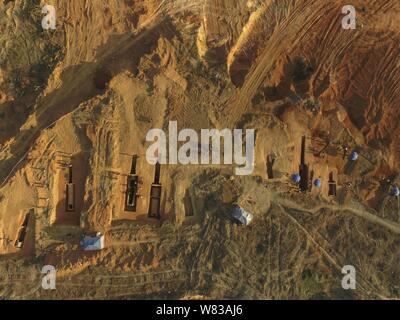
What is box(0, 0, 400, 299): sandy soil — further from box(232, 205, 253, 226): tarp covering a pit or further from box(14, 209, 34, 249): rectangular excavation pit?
box(232, 205, 253, 226): tarp covering a pit

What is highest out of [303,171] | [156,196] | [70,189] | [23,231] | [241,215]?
[303,171]

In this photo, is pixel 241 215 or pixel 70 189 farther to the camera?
pixel 70 189

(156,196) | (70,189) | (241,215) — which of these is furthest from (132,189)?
(241,215)

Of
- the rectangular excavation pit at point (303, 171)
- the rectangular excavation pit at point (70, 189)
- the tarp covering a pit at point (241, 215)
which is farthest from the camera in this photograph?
the rectangular excavation pit at point (303, 171)

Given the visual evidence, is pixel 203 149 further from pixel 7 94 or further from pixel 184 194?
pixel 7 94

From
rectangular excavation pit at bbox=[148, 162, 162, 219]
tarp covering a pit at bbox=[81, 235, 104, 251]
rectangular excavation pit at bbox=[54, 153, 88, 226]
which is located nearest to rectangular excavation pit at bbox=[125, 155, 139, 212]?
rectangular excavation pit at bbox=[148, 162, 162, 219]

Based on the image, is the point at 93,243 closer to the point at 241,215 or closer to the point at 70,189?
the point at 70,189

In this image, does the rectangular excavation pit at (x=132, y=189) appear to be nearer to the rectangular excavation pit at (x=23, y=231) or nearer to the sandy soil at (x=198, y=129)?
the sandy soil at (x=198, y=129)

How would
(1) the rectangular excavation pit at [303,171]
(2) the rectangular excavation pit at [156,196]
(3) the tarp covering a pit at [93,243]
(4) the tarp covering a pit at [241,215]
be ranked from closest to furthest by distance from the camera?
(3) the tarp covering a pit at [93,243], (4) the tarp covering a pit at [241,215], (2) the rectangular excavation pit at [156,196], (1) the rectangular excavation pit at [303,171]

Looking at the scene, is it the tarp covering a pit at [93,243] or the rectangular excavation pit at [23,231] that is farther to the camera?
the rectangular excavation pit at [23,231]

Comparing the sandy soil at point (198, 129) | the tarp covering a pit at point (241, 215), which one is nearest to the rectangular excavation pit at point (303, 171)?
the sandy soil at point (198, 129)
